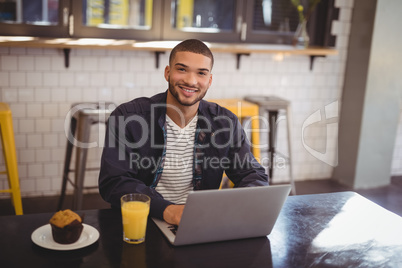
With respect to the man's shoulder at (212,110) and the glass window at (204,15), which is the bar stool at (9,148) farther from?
the glass window at (204,15)

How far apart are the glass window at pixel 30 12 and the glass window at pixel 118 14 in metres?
0.23

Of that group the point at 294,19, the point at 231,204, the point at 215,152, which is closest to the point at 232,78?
the point at 294,19

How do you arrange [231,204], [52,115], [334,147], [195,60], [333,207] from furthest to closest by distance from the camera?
[334,147] < [52,115] < [195,60] < [333,207] < [231,204]

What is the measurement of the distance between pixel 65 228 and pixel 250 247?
57cm

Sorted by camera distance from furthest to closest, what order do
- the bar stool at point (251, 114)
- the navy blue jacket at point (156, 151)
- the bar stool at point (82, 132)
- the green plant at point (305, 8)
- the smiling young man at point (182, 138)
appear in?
the green plant at point (305, 8) < the bar stool at point (251, 114) < the bar stool at point (82, 132) < the smiling young man at point (182, 138) < the navy blue jacket at point (156, 151)

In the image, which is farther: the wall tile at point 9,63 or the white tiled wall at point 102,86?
the white tiled wall at point 102,86

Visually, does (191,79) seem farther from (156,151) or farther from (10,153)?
(10,153)

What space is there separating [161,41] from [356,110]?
1934 millimetres

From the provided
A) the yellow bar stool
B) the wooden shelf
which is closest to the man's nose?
the wooden shelf

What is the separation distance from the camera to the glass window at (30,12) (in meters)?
3.65

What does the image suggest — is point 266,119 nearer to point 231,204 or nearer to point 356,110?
point 356,110

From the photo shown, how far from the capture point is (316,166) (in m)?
4.82

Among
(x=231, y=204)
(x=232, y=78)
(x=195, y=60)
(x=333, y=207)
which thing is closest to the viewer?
(x=231, y=204)

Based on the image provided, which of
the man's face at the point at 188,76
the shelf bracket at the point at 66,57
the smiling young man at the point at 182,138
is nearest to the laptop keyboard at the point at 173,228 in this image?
the smiling young man at the point at 182,138
